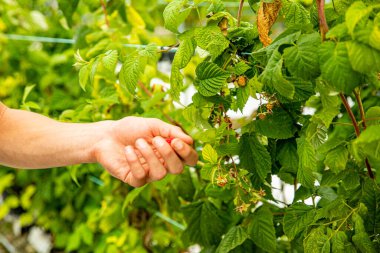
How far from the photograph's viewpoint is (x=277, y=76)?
3.22 feet

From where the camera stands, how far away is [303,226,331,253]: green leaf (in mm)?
1098

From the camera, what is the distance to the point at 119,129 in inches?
50.8

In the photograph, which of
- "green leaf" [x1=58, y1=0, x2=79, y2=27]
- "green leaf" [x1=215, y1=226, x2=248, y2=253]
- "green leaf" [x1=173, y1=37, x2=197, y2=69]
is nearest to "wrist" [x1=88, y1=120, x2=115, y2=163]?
"green leaf" [x1=173, y1=37, x2=197, y2=69]

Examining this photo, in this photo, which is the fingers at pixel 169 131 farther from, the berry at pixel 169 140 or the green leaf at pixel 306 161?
the green leaf at pixel 306 161

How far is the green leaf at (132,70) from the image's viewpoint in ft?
4.03

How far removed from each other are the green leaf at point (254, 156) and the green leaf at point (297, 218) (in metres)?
0.09

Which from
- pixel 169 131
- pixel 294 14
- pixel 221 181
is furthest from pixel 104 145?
pixel 294 14

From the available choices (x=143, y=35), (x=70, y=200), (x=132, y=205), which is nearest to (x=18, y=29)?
(x=70, y=200)

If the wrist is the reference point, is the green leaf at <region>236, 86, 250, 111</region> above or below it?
above

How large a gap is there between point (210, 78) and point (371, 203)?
377mm

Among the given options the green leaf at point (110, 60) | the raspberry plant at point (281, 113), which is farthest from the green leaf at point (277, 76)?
the green leaf at point (110, 60)

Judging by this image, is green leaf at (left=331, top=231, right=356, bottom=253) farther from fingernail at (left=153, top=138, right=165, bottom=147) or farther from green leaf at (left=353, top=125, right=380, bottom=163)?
fingernail at (left=153, top=138, right=165, bottom=147)

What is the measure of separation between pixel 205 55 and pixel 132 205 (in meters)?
0.92

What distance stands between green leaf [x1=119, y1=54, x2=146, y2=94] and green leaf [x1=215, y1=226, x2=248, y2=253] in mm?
415
